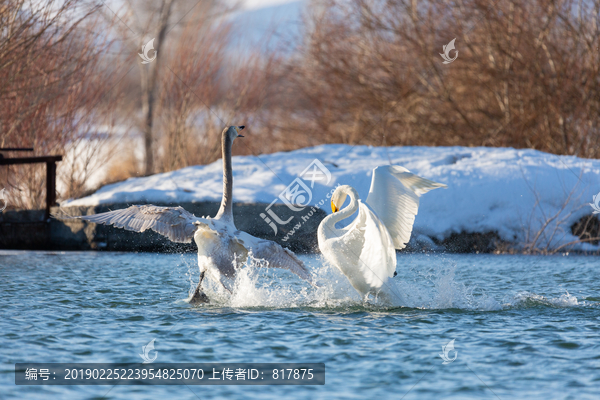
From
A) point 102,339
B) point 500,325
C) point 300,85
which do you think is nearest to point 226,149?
point 102,339

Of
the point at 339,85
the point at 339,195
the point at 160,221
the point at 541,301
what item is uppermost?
the point at 339,85

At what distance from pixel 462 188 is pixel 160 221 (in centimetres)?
590

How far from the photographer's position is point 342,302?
6.12 metres

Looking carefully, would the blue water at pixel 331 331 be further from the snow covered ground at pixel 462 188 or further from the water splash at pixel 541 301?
the snow covered ground at pixel 462 188

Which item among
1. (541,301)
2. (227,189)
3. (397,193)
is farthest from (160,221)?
(541,301)

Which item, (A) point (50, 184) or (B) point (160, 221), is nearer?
(B) point (160, 221)

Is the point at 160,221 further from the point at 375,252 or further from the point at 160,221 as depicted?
the point at 375,252

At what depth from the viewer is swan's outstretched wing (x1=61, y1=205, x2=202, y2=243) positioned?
5.90 meters

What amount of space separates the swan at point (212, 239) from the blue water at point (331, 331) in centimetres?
26

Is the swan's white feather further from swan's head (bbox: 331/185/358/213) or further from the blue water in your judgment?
swan's head (bbox: 331/185/358/213)

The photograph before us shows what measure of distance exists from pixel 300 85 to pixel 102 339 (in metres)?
12.5

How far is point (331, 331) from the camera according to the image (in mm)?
4902

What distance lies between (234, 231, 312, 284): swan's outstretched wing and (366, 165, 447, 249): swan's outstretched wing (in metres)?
0.86

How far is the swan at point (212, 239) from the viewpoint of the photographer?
5867 mm
